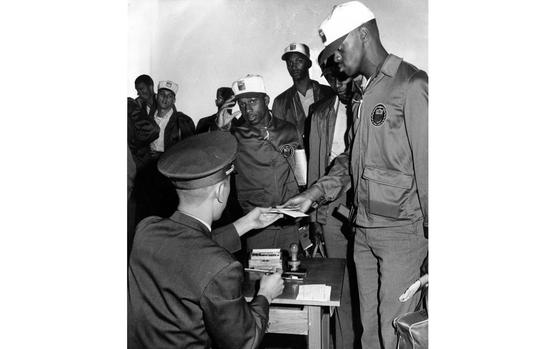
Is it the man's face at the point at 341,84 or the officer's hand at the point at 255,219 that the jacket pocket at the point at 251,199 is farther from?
the officer's hand at the point at 255,219

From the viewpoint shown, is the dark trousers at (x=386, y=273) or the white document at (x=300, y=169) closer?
the dark trousers at (x=386, y=273)

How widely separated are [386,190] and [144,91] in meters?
1.45

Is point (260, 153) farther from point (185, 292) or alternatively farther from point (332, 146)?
point (185, 292)

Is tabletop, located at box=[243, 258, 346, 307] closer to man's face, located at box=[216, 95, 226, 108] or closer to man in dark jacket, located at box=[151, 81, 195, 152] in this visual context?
man in dark jacket, located at box=[151, 81, 195, 152]

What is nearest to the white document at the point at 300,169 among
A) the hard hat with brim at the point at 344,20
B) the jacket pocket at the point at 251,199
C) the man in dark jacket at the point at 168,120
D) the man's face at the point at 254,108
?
the jacket pocket at the point at 251,199

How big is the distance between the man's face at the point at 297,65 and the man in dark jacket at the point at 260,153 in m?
0.25

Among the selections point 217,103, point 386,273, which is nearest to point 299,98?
point 217,103

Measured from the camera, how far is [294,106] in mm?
4363

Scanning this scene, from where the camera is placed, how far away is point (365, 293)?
2756 mm

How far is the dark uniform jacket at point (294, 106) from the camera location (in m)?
4.33
